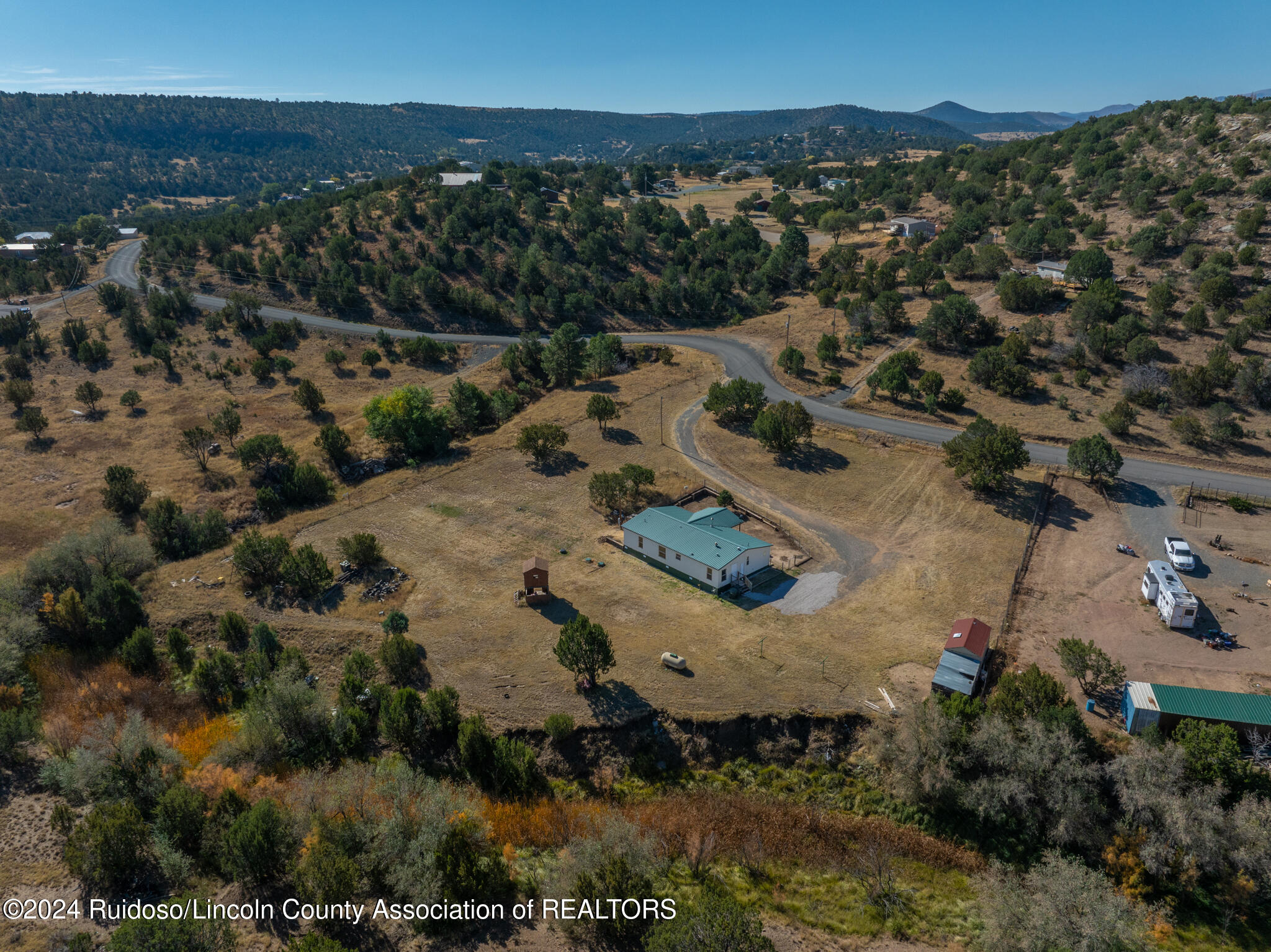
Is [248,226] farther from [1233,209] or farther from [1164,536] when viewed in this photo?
[1233,209]

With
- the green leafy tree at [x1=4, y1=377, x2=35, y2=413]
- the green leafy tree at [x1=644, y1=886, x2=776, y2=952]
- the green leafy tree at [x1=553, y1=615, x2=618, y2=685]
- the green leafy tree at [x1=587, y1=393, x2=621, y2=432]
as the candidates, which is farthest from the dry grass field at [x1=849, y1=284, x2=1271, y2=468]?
the green leafy tree at [x1=4, y1=377, x2=35, y2=413]

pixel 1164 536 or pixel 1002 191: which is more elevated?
pixel 1002 191

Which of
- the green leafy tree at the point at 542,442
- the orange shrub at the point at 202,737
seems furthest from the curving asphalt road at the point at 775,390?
the orange shrub at the point at 202,737

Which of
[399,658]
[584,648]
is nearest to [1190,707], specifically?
[584,648]

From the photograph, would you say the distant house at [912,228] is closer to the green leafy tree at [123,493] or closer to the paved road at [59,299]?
the green leafy tree at [123,493]

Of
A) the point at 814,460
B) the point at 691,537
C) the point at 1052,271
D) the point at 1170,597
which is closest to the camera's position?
the point at 1170,597

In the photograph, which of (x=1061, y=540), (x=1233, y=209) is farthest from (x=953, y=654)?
(x=1233, y=209)

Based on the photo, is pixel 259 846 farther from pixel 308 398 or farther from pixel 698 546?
pixel 308 398
